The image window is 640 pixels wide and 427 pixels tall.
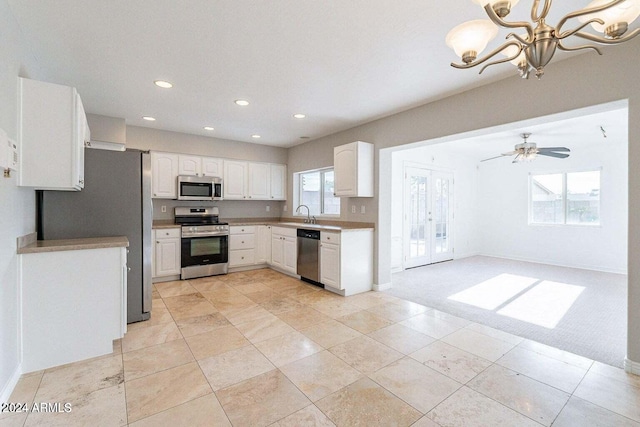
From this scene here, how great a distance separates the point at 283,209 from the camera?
20.9 feet

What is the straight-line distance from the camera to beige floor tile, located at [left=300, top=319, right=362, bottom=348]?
2.62 meters

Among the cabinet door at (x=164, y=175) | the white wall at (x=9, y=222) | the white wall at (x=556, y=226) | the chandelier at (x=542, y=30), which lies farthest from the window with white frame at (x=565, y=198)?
the white wall at (x=9, y=222)

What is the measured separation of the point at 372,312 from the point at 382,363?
3.68 ft

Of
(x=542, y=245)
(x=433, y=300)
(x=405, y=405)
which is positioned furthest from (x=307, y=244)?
(x=542, y=245)

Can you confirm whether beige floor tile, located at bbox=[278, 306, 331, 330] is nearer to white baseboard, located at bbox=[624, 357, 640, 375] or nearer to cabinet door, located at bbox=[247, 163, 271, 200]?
white baseboard, located at bbox=[624, 357, 640, 375]

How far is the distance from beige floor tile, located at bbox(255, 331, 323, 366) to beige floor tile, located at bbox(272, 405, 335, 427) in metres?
0.57

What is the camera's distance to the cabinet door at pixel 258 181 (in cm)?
573

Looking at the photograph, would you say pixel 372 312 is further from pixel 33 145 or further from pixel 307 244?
pixel 33 145

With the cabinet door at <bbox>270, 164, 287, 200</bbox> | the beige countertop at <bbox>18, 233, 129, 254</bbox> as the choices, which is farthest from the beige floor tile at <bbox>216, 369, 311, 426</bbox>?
the cabinet door at <bbox>270, 164, 287, 200</bbox>

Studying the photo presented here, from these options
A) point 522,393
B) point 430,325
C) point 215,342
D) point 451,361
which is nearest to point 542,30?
point 522,393

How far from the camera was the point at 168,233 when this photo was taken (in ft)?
14.9

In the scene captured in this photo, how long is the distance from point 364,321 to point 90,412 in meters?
2.30

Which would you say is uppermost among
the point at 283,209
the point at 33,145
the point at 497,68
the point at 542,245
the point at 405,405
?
the point at 497,68

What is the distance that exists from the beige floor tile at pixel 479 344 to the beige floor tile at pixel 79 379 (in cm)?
270
